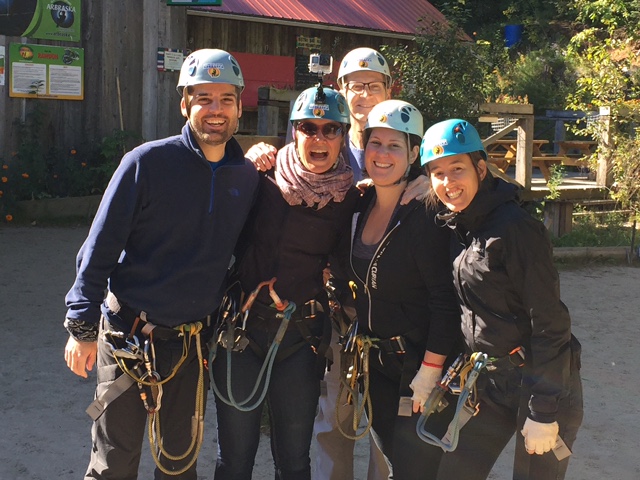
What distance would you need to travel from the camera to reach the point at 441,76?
9.82 m

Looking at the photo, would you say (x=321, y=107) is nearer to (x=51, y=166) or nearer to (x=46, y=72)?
(x=46, y=72)

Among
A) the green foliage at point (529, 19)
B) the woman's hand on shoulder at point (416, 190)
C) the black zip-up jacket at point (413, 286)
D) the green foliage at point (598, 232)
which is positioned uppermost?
the green foliage at point (529, 19)

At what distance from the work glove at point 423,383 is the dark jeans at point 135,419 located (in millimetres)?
915

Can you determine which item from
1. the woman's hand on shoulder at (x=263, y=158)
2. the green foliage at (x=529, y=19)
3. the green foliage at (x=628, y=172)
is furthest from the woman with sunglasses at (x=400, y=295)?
the green foliage at (x=529, y=19)

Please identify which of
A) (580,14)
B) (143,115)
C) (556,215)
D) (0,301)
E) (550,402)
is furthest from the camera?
(580,14)

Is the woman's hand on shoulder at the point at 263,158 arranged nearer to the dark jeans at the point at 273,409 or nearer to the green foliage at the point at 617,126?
the dark jeans at the point at 273,409

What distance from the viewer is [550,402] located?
3.05 metres

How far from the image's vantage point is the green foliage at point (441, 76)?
31.8 feet

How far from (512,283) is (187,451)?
5.11ft

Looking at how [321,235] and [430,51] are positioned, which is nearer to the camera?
[321,235]

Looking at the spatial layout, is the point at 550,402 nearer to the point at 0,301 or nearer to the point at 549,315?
the point at 549,315

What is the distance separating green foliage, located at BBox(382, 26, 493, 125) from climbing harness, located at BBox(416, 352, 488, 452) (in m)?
6.57

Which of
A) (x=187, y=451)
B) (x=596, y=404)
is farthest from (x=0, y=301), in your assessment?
(x=596, y=404)

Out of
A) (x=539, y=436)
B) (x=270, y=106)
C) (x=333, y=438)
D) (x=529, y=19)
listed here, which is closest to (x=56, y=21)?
(x=270, y=106)
